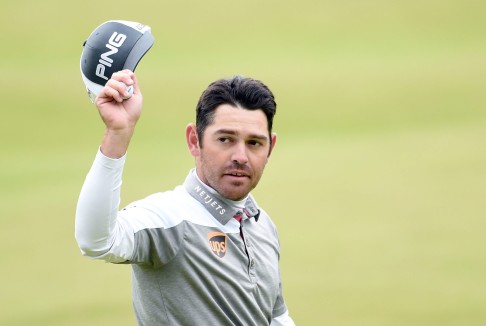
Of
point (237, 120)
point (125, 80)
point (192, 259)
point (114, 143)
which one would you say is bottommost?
point (192, 259)

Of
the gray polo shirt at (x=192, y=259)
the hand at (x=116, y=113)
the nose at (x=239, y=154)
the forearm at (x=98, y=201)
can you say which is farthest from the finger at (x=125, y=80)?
the nose at (x=239, y=154)

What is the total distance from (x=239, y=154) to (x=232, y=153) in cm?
2

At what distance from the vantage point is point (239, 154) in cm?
214

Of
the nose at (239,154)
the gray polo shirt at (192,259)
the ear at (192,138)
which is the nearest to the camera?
the gray polo shirt at (192,259)

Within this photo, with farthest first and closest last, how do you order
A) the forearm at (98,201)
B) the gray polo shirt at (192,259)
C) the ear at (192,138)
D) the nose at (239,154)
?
the ear at (192,138) < the nose at (239,154) < the gray polo shirt at (192,259) < the forearm at (98,201)

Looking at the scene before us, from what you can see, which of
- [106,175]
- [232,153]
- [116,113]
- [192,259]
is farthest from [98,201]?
[232,153]

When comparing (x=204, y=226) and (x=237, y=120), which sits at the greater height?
(x=237, y=120)

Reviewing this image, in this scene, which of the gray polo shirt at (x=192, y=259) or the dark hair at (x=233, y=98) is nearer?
the gray polo shirt at (x=192, y=259)

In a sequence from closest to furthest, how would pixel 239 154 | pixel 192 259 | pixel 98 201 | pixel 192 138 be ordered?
pixel 98 201 < pixel 192 259 < pixel 239 154 < pixel 192 138

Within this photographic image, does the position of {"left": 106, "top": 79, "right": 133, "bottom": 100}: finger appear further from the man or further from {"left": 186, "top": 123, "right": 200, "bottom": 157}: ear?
{"left": 186, "top": 123, "right": 200, "bottom": 157}: ear

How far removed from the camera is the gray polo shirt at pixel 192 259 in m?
1.96

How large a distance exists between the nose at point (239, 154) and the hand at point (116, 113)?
409 millimetres

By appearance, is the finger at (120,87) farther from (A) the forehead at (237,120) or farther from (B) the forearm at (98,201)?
(A) the forehead at (237,120)

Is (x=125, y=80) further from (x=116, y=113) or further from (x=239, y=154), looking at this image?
(x=239, y=154)
